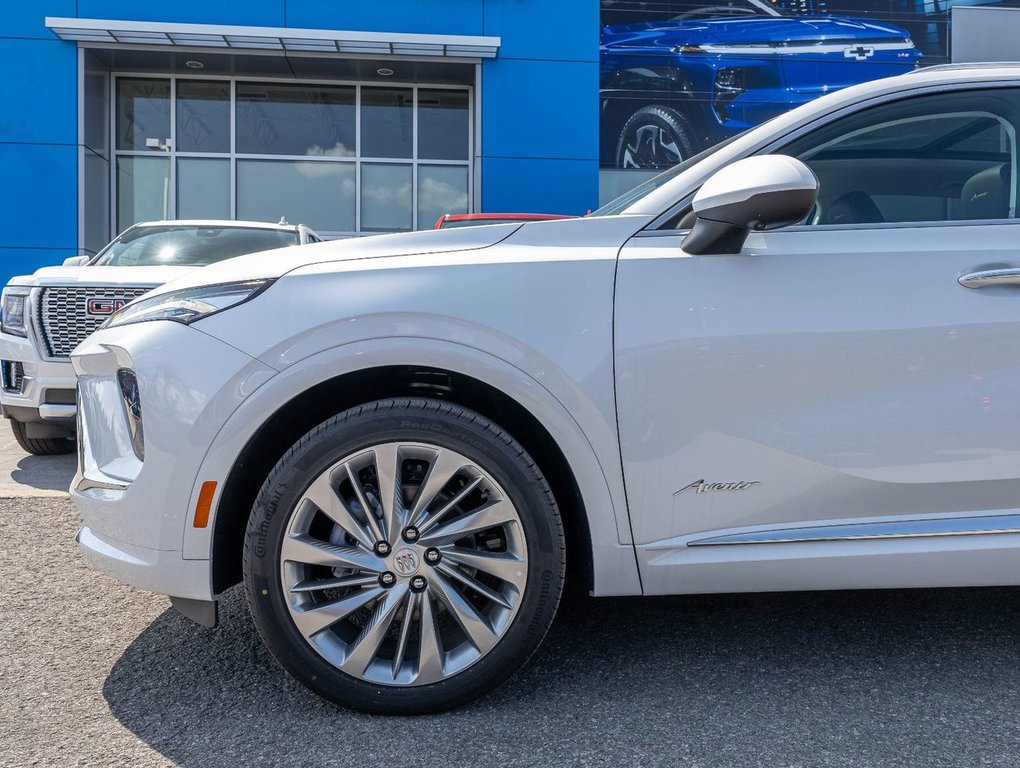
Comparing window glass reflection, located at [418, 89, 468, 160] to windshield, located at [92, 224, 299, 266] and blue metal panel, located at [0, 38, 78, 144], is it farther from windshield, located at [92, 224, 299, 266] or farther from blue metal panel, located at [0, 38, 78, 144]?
windshield, located at [92, 224, 299, 266]

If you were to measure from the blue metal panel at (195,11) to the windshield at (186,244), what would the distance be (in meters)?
6.04

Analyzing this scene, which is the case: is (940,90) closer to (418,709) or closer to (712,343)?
(712,343)

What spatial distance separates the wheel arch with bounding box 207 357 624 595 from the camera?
2156 mm

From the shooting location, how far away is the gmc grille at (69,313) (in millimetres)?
5504

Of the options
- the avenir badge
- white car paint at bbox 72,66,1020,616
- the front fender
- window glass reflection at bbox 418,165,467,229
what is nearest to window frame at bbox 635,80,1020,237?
white car paint at bbox 72,66,1020,616

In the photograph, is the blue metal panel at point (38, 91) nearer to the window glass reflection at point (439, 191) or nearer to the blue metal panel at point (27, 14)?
the blue metal panel at point (27, 14)

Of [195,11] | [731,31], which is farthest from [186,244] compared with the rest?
[731,31]

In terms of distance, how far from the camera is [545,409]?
214 cm

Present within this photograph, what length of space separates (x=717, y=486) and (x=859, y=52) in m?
12.9

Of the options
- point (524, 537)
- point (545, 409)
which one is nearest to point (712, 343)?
point (545, 409)

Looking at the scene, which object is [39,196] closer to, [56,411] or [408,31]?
[408,31]

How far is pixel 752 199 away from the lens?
6.72 feet

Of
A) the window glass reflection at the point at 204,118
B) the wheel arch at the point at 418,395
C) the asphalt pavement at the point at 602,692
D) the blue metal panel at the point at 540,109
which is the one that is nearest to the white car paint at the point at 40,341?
the asphalt pavement at the point at 602,692

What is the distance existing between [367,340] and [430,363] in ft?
0.53
